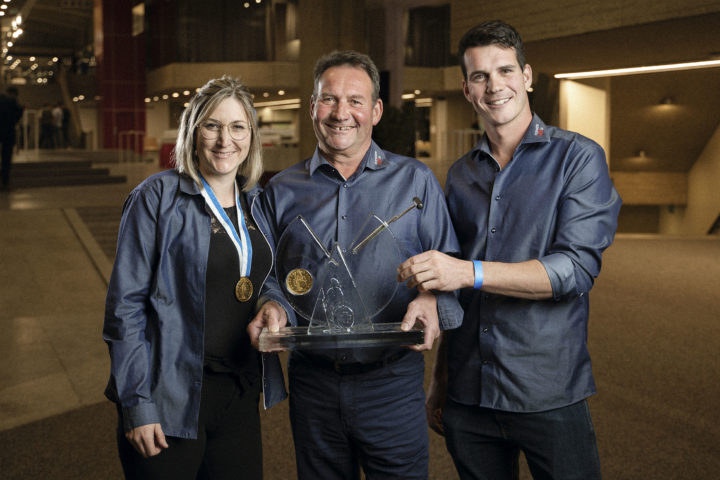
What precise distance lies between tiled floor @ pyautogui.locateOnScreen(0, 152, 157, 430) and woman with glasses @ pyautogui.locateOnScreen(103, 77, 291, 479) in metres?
2.70

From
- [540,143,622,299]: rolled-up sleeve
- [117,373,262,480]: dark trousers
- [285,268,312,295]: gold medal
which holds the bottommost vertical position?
[117,373,262,480]: dark trousers

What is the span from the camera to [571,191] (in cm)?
169

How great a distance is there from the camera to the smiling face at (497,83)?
5.60 feet

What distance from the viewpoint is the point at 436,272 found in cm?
154

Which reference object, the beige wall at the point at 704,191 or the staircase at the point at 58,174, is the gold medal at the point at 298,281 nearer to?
the staircase at the point at 58,174

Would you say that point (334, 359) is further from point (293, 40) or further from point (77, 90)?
point (77, 90)

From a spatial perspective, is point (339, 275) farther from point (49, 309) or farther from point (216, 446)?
point (49, 309)

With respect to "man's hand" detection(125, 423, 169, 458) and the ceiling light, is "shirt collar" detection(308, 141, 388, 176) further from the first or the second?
the ceiling light

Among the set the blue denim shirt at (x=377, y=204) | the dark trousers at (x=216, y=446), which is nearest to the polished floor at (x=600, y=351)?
the dark trousers at (x=216, y=446)

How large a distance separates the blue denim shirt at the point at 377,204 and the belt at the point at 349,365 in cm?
3

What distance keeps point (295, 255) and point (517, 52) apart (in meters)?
0.70

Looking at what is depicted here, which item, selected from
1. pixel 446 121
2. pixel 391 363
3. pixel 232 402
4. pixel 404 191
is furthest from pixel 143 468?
pixel 446 121

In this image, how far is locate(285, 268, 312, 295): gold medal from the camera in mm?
1775

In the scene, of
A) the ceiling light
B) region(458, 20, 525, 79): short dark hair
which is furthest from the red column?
region(458, 20, 525, 79): short dark hair
